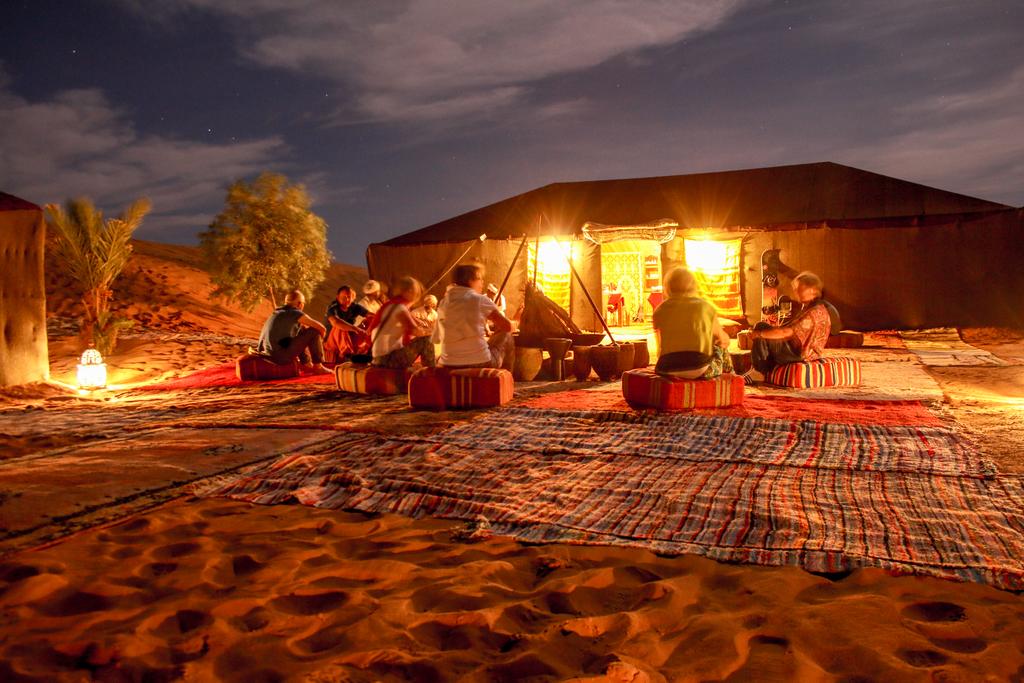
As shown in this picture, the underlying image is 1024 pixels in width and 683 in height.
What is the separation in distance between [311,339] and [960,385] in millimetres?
7622

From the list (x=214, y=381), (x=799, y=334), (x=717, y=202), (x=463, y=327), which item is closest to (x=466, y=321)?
(x=463, y=327)

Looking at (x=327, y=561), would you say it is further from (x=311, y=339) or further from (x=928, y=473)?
(x=311, y=339)

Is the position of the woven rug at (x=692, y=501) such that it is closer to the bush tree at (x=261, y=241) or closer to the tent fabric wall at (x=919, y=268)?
the tent fabric wall at (x=919, y=268)

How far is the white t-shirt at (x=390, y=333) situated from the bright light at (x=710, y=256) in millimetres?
8590

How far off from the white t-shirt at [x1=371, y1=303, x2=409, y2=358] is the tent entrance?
8.99 m

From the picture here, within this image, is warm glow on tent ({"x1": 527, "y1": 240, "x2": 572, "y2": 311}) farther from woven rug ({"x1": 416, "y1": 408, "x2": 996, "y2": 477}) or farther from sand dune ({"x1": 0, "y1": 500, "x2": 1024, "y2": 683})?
sand dune ({"x1": 0, "y1": 500, "x2": 1024, "y2": 683})

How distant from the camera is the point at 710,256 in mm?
14273

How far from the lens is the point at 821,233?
44.6 feet

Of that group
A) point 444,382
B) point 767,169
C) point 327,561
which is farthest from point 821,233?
point 327,561

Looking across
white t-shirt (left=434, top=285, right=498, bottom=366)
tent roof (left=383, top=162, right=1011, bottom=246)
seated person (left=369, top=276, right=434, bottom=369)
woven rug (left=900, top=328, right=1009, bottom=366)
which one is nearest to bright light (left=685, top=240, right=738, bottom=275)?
tent roof (left=383, top=162, right=1011, bottom=246)

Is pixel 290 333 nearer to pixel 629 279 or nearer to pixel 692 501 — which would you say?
pixel 692 501

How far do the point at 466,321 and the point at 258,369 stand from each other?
3.97 metres

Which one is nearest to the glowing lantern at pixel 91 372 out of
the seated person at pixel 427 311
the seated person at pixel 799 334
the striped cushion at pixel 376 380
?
the striped cushion at pixel 376 380

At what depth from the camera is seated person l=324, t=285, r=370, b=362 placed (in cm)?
890
